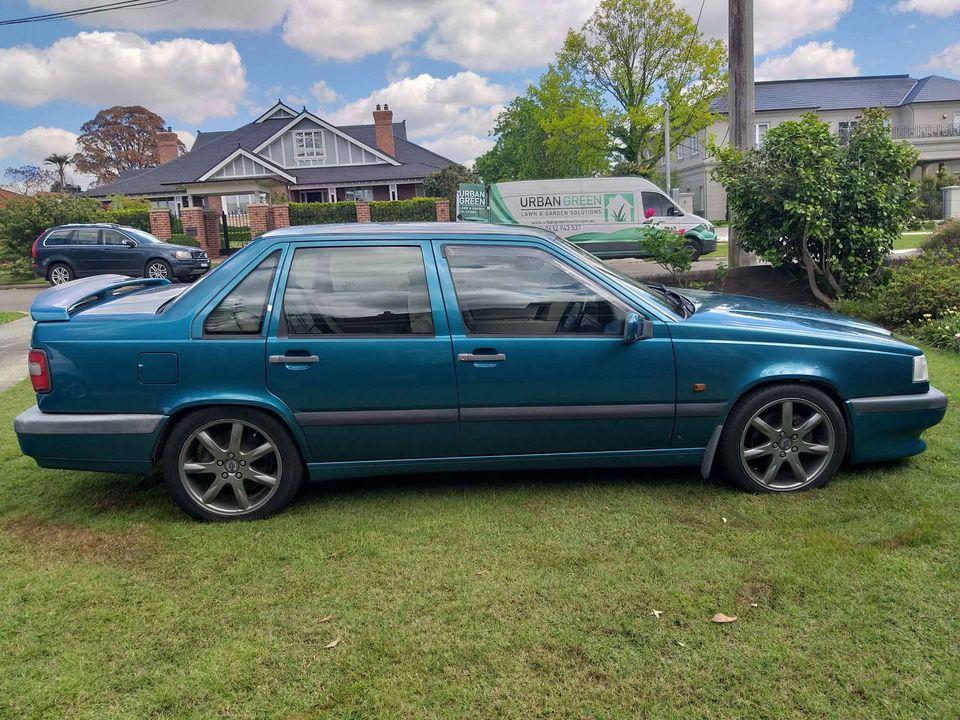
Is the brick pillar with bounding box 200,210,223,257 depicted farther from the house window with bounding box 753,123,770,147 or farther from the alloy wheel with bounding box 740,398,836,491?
the alloy wheel with bounding box 740,398,836,491

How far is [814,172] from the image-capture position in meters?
9.25

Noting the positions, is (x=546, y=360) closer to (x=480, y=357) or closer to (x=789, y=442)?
(x=480, y=357)

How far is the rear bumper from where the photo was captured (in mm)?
3875

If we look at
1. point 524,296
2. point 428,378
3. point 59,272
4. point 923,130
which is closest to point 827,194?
point 524,296

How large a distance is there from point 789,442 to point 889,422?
60 centimetres

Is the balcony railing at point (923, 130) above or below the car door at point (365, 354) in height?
above

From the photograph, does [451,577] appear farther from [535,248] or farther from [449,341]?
[535,248]

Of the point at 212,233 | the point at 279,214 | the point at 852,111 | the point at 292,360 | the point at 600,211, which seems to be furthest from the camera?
the point at 852,111

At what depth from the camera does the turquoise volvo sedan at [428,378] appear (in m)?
3.89

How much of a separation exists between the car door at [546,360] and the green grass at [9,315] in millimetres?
12335

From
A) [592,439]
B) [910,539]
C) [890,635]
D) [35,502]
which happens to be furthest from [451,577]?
[35,502]

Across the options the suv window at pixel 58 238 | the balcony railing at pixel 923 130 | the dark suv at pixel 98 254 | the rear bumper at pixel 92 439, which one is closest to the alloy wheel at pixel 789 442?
the rear bumper at pixel 92 439

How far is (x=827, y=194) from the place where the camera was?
9.12 meters

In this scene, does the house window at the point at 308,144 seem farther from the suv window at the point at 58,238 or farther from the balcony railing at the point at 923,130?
the balcony railing at the point at 923,130
